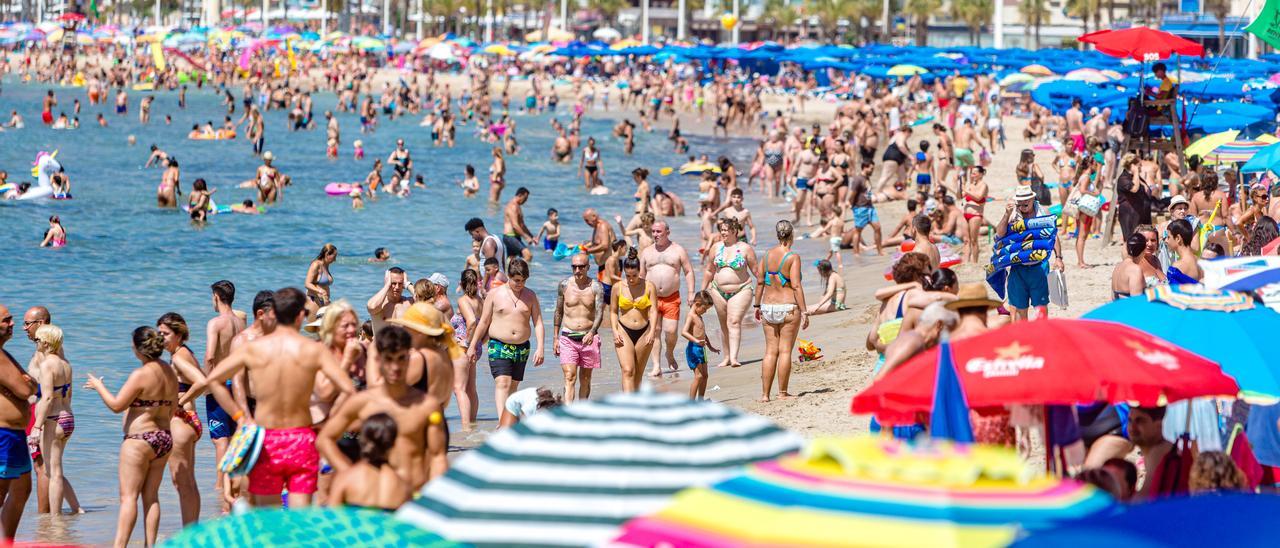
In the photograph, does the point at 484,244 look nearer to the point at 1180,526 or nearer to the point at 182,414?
the point at 182,414

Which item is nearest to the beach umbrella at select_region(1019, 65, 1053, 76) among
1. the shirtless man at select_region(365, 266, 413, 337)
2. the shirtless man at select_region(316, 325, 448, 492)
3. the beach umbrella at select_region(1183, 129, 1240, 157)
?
the beach umbrella at select_region(1183, 129, 1240, 157)

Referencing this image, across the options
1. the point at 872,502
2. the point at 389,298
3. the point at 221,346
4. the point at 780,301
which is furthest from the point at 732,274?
the point at 872,502

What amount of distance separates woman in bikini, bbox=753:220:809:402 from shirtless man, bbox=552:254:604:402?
1145 millimetres

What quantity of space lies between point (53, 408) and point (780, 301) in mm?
4776

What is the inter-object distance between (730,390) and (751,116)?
3485 centimetres

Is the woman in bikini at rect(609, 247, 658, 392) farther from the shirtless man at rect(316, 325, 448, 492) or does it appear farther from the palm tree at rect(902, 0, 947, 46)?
the palm tree at rect(902, 0, 947, 46)

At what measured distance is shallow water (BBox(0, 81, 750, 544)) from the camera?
1180cm

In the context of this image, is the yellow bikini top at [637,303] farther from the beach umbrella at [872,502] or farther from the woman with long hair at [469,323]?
the beach umbrella at [872,502]

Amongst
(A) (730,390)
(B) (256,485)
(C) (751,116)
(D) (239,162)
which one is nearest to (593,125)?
(C) (751,116)

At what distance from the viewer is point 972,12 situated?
82125 mm

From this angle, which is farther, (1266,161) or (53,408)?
(1266,161)

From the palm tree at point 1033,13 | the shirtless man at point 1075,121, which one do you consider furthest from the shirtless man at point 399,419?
the palm tree at point 1033,13

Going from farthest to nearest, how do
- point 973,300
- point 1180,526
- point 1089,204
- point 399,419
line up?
point 1089,204 → point 973,300 → point 399,419 → point 1180,526

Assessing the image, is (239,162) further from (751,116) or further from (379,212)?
(751,116)
